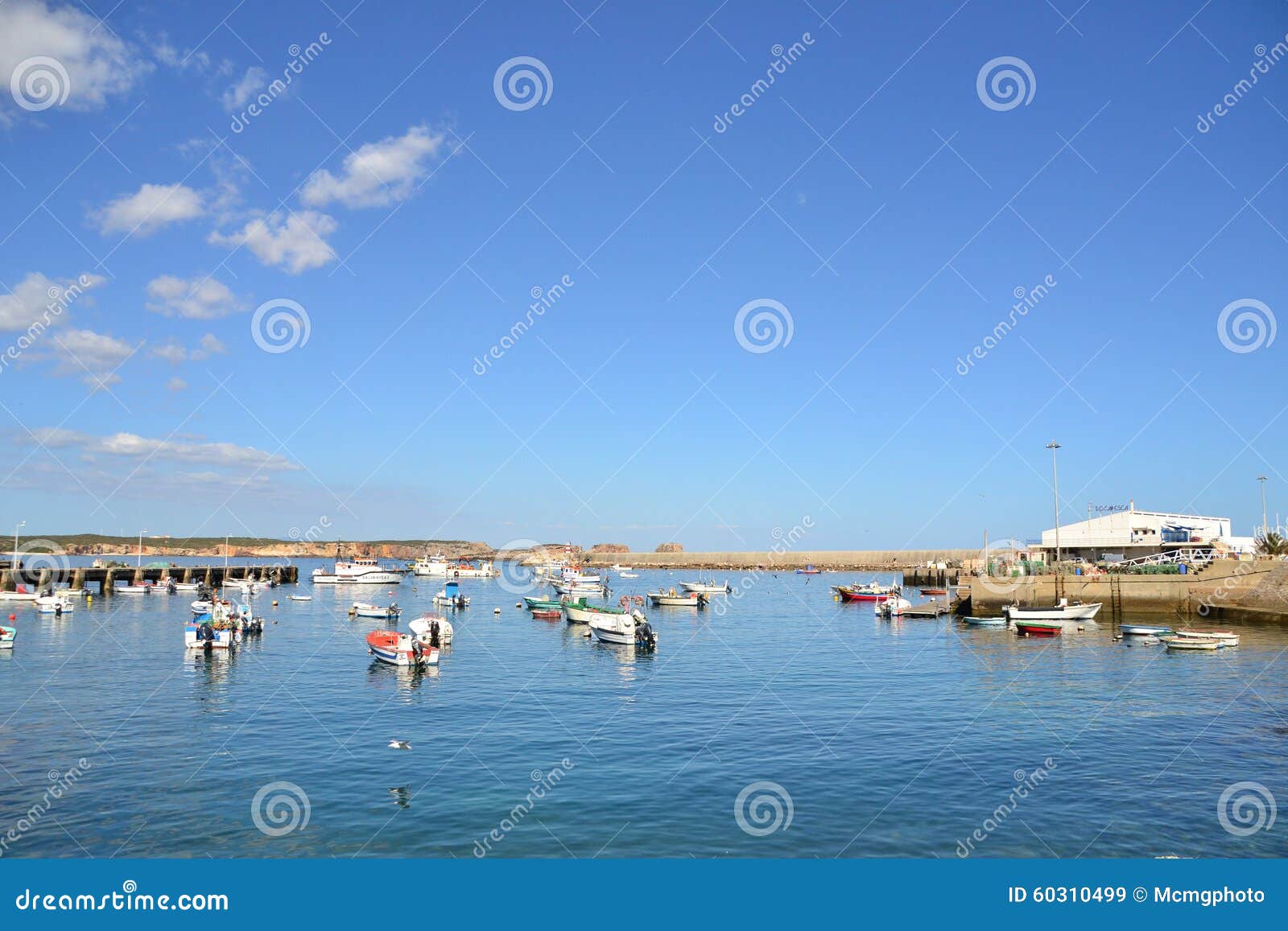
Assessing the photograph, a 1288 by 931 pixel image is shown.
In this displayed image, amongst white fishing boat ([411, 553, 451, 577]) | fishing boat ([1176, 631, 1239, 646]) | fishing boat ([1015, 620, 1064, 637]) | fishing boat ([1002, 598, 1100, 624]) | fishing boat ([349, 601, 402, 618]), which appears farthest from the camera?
white fishing boat ([411, 553, 451, 577])

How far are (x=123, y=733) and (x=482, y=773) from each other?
15409mm

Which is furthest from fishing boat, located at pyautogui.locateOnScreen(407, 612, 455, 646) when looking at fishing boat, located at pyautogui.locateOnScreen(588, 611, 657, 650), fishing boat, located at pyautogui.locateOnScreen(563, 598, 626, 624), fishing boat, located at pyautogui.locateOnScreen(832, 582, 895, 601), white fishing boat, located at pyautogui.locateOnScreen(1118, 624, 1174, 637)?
fishing boat, located at pyautogui.locateOnScreen(832, 582, 895, 601)

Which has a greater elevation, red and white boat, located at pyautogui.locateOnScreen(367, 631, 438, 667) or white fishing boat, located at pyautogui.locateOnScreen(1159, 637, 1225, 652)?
red and white boat, located at pyautogui.locateOnScreen(367, 631, 438, 667)

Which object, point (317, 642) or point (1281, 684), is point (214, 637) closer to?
point (317, 642)

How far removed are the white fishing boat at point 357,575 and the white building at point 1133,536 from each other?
110m

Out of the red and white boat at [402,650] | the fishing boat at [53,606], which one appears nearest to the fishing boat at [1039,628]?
the red and white boat at [402,650]

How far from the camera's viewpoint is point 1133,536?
98.8 m

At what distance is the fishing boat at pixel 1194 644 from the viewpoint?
54531mm

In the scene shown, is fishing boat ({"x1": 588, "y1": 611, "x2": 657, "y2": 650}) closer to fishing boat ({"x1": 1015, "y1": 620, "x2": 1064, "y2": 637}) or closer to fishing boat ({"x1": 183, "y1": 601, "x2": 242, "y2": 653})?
fishing boat ({"x1": 183, "y1": 601, "x2": 242, "y2": 653})

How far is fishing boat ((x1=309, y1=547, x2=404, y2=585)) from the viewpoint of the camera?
153 metres

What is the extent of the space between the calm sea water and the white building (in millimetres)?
44516

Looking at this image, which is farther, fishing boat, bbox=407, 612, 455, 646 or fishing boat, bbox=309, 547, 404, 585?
fishing boat, bbox=309, 547, 404, 585

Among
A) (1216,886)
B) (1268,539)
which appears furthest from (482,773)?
(1268,539)

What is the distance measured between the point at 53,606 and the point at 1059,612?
306ft
